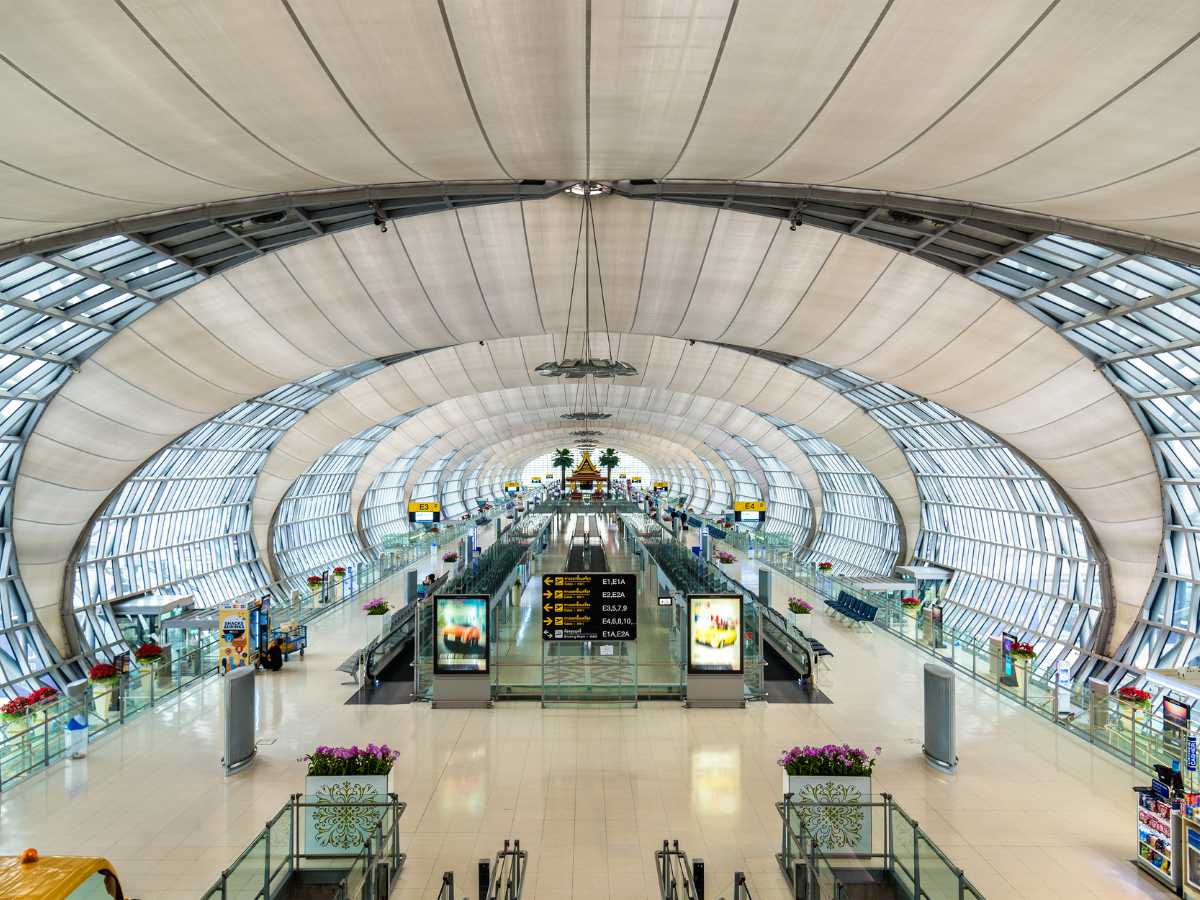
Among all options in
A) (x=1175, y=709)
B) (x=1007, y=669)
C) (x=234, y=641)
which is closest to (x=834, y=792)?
(x=1007, y=669)

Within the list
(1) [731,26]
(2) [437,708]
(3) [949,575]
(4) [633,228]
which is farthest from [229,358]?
(3) [949,575]

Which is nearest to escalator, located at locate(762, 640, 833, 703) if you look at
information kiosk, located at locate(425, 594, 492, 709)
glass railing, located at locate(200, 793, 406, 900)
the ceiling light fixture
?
information kiosk, located at locate(425, 594, 492, 709)

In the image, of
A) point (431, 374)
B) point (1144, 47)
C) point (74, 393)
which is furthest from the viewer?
point (431, 374)

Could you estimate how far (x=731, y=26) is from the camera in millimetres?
9156

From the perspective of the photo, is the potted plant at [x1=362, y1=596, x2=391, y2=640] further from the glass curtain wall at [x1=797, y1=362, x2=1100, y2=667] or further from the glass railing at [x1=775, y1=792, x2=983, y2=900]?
the glass curtain wall at [x1=797, y1=362, x2=1100, y2=667]

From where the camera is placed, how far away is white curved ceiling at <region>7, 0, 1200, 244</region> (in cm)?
823

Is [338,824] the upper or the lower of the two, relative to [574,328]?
lower

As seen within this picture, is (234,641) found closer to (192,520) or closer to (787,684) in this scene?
(787,684)

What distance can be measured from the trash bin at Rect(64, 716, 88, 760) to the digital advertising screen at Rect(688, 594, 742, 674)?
34.7 ft

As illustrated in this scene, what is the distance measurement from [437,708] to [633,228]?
544 inches

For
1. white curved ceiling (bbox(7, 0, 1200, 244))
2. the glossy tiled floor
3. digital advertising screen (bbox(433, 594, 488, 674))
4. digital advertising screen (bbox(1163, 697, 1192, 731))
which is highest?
white curved ceiling (bbox(7, 0, 1200, 244))

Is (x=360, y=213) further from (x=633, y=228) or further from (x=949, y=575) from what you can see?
(x=949, y=575)

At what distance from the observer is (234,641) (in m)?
18.0

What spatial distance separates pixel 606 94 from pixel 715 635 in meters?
10.2
